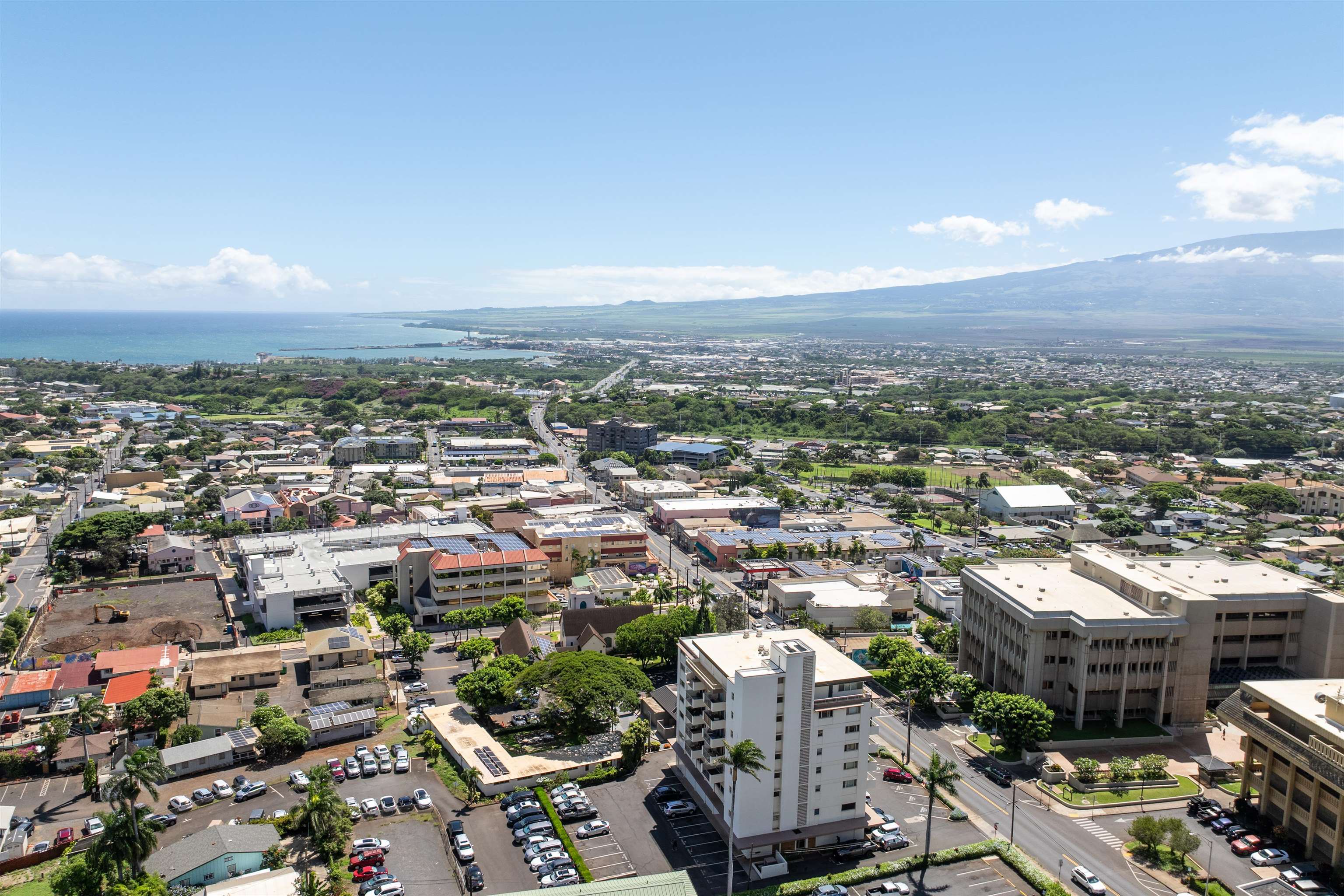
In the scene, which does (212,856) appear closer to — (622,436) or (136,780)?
(136,780)

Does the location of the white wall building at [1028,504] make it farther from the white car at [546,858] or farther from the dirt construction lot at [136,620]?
the dirt construction lot at [136,620]

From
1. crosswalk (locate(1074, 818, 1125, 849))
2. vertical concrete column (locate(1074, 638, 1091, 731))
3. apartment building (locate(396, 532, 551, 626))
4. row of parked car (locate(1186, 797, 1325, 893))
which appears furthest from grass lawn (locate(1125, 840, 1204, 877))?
apartment building (locate(396, 532, 551, 626))

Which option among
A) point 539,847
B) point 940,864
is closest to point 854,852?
point 940,864

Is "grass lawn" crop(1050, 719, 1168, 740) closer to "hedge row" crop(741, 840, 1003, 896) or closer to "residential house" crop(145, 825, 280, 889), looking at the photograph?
"hedge row" crop(741, 840, 1003, 896)

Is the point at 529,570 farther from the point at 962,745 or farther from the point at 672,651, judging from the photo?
the point at 962,745

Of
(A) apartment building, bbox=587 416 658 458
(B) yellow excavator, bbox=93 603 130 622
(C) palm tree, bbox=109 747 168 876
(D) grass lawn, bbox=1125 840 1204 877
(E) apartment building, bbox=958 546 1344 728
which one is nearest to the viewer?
(C) palm tree, bbox=109 747 168 876

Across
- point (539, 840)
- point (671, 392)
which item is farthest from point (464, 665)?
point (671, 392)

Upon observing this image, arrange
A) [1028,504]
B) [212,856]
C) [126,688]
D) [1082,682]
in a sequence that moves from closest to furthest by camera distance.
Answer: [212,856] → [1082,682] → [126,688] → [1028,504]
